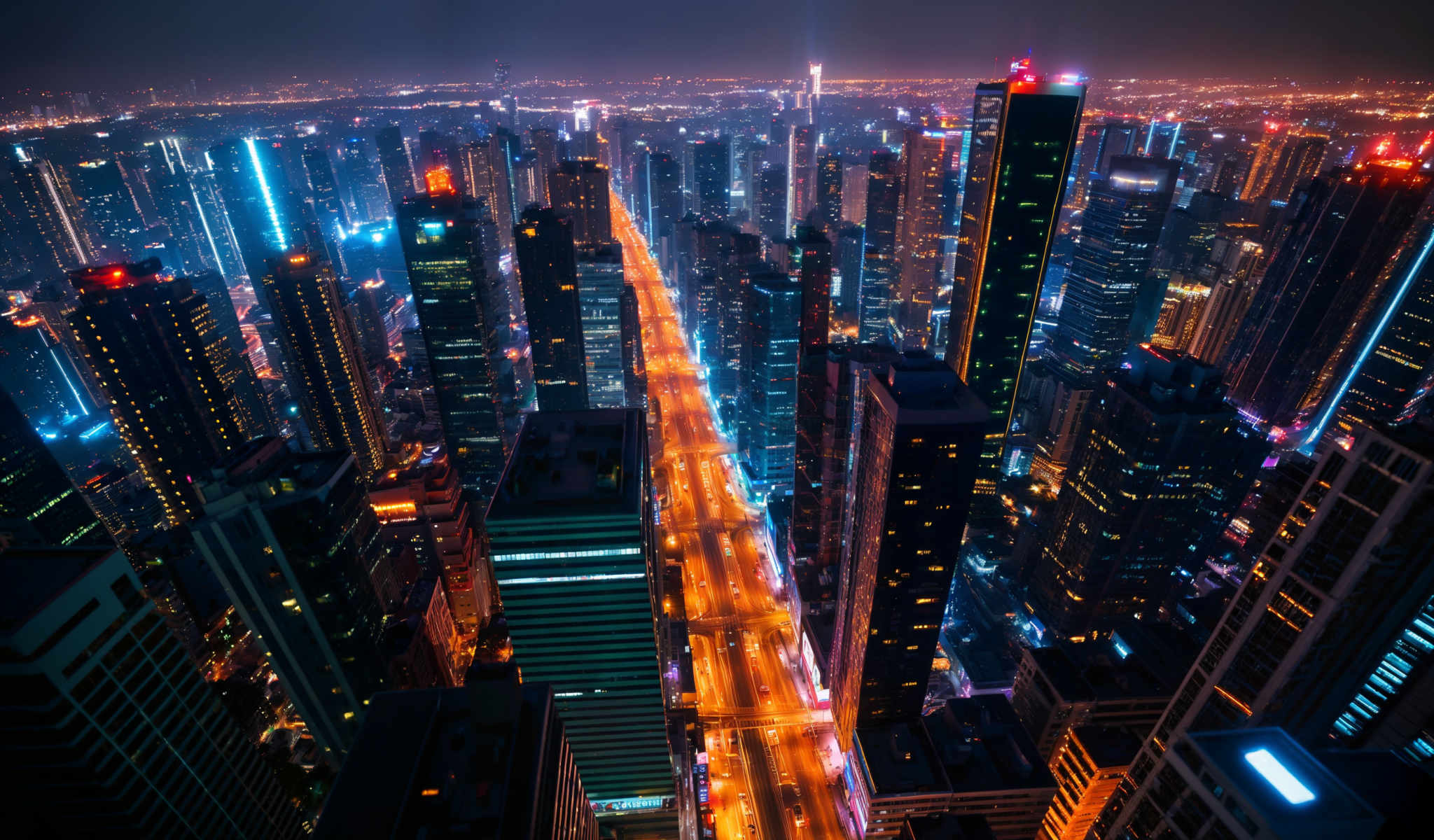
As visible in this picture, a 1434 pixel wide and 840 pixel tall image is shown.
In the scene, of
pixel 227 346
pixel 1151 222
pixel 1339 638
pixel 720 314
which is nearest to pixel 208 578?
pixel 227 346

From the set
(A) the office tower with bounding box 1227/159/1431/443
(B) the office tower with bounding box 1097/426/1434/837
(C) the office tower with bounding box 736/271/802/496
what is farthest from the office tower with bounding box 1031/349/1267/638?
(A) the office tower with bounding box 1227/159/1431/443

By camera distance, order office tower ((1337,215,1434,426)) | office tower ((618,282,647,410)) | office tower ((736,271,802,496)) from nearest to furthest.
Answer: office tower ((1337,215,1434,426)) < office tower ((736,271,802,496)) < office tower ((618,282,647,410))

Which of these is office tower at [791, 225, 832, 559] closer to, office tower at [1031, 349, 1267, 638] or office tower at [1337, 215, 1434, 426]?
office tower at [1031, 349, 1267, 638]

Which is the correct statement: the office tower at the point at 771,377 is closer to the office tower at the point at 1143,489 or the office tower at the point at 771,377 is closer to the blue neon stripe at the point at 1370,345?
the office tower at the point at 1143,489

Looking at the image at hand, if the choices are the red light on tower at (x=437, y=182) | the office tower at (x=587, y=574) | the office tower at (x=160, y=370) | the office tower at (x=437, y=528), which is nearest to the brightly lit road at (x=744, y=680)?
the office tower at (x=587, y=574)

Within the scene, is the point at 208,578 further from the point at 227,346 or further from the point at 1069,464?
the point at 1069,464

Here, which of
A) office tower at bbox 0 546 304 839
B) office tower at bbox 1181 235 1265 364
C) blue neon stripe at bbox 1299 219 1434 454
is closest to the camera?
office tower at bbox 0 546 304 839

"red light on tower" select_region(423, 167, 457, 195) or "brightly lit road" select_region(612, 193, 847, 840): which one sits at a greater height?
"red light on tower" select_region(423, 167, 457, 195)
